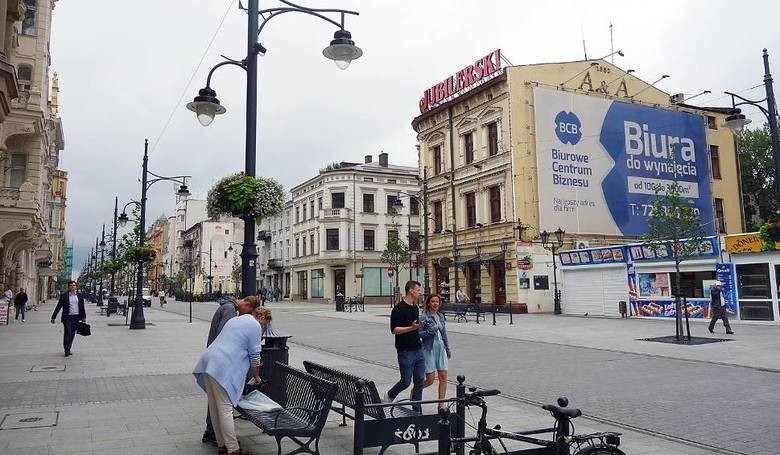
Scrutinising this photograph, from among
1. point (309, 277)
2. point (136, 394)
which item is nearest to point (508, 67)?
point (136, 394)

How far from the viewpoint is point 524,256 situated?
31.8 meters

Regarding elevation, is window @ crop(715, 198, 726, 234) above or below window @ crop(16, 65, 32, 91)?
below

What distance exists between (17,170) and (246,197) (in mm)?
24983

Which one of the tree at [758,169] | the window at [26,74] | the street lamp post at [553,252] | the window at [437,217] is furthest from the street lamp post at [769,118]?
the tree at [758,169]

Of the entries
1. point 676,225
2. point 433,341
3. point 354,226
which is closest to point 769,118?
point 676,225

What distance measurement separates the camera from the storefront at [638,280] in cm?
2442

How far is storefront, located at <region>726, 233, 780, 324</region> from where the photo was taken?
22.1 m

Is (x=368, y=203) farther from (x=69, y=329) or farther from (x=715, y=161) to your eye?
(x=69, y=329)

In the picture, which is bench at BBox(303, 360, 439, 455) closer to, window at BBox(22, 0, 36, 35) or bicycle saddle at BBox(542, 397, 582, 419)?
bicycle saddle at BBox(542, 397, 582, 419)

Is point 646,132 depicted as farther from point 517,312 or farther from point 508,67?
point 517,312

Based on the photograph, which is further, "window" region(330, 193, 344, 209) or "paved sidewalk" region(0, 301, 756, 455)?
"window" region(330, 193, 344, 209)

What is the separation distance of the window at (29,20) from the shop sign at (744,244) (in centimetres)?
3251

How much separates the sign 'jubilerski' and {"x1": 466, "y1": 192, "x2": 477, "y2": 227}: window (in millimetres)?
6672

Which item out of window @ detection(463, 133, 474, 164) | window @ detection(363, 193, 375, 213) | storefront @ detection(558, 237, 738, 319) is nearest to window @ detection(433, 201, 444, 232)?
window @ detection(463, 133, 474, 164)
